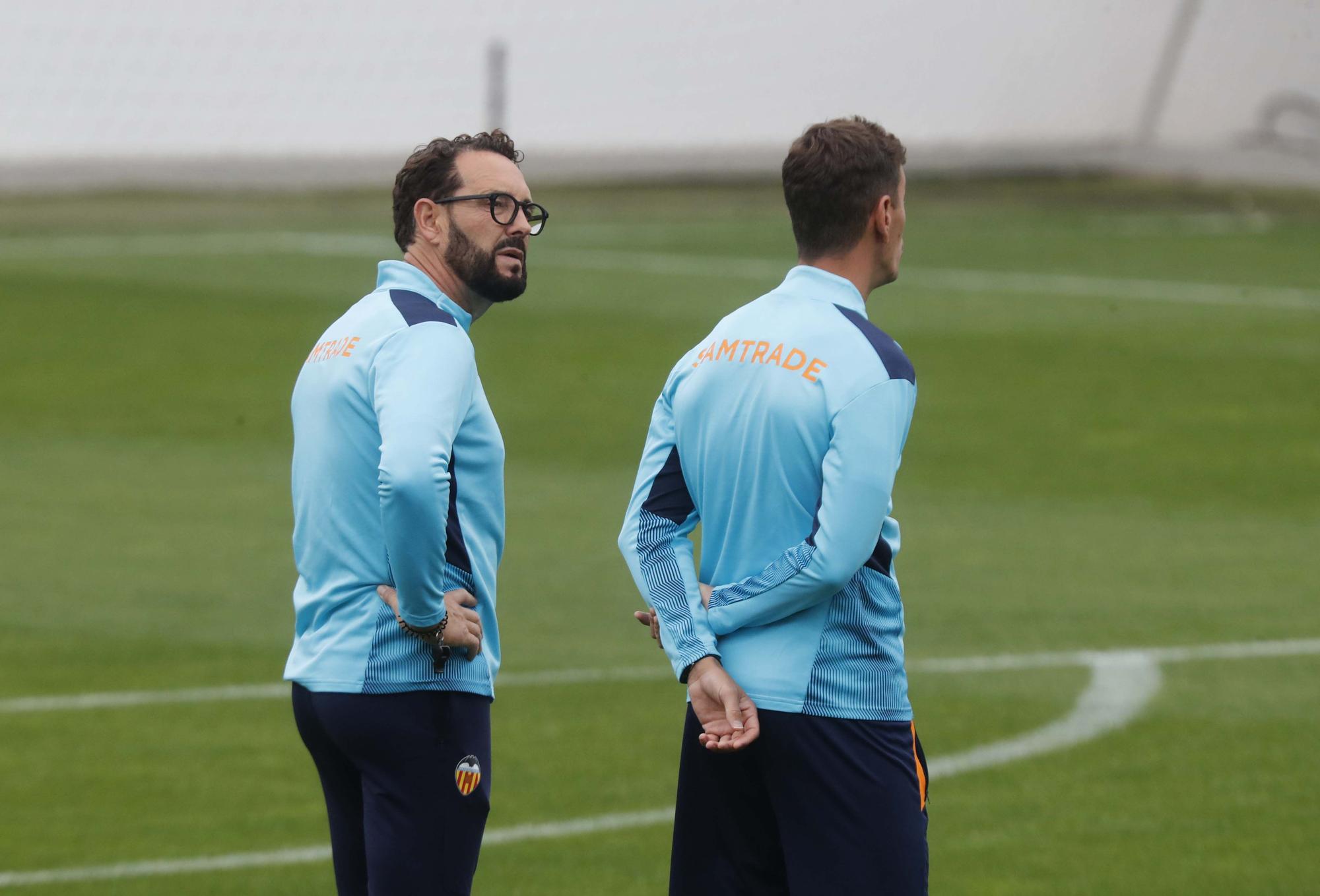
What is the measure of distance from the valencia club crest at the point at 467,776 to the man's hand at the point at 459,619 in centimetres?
21

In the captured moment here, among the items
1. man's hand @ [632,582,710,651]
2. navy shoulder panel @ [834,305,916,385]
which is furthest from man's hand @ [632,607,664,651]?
navy shoulder panel @ [834,305,916,385]

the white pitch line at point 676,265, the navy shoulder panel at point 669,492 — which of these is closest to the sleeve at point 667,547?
the navy shoulder panel at point 669,492

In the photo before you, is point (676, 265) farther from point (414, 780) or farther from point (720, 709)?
point (720, 709)

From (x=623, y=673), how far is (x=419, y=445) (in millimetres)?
5011

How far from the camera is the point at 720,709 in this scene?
4.09m

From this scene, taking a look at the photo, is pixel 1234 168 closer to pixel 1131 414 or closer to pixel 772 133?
pixel 772 133

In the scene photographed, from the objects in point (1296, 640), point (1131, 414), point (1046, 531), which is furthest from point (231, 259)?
point (1296, 640)

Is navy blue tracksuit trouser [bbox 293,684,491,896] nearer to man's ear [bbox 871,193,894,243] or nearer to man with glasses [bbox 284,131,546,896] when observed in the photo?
man with glasses [bbox 284,131,546,896]

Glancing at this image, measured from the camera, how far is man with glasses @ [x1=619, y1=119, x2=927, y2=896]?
157 inches

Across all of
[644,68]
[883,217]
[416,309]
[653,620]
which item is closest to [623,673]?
[653,620]

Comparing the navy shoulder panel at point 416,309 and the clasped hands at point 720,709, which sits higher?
the navy shoulder panel at point 416,309

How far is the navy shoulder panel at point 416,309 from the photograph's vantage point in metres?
4.28

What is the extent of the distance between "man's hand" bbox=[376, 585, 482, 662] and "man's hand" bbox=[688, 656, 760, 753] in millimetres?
468

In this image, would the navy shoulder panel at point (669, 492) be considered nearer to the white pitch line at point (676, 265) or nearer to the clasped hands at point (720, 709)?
the clasped hands at point (720, 709)
